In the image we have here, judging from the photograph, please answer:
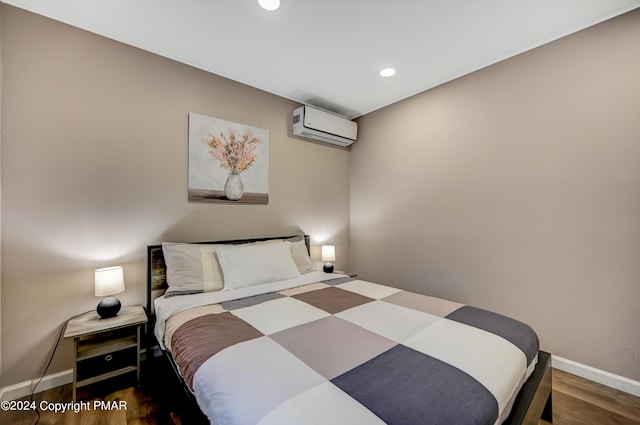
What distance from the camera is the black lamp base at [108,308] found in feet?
6.15

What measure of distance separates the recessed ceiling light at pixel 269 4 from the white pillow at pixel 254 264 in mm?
1836

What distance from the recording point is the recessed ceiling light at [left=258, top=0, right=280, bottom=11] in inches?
69.8

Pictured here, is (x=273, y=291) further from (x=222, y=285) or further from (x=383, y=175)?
(x=383, y=175)

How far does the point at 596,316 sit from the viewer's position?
1.97m

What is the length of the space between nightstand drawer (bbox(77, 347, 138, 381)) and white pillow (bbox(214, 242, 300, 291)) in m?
0.80

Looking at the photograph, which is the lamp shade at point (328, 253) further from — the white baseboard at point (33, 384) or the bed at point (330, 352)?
the white baseboard at point (33, 384)

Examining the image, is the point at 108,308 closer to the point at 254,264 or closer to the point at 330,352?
the point at 254,264

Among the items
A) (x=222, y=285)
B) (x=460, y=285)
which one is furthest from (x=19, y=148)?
(x=460, y=285)

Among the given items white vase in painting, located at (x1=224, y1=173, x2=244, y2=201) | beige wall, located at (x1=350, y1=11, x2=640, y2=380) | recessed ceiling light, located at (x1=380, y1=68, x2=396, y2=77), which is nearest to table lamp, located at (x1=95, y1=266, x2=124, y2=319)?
white vase in painting, located at (x1=224, y1=173, x2=244, y2=201)

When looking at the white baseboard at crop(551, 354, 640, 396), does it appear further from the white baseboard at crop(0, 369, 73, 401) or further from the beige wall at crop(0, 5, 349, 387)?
the white baseboard at crop(0, 369, 73, 401)

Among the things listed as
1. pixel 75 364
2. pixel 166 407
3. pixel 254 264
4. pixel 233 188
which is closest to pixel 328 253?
pixel 254 264

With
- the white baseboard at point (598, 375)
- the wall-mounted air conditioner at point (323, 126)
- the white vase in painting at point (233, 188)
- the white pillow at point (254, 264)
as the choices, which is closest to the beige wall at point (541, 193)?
the white baseboard at point (598, 375)

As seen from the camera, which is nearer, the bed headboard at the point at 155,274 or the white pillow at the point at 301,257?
the bed headboard at the point at 155,274

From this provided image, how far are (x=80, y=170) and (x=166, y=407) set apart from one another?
5.84 feet
